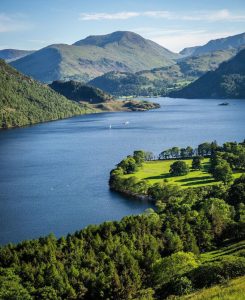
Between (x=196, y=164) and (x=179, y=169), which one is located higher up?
(x=196, y=164)

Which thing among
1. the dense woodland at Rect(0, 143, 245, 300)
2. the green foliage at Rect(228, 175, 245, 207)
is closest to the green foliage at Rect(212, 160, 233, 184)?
the green foliage at Rect(228, 175, 245, 207)

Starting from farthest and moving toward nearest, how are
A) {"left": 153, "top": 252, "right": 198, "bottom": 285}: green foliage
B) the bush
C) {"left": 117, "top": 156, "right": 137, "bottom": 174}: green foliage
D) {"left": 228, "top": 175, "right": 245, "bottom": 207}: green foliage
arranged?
{"left": 117, "top": 156, "right": 137, "bottom": 174}: green foliage
{"left": 228, "top": 175, "right": 245, "bottom": 207}: green foliage
{"left": 153, "top": 252, "right": 198, "bottom": 285}: green foliage
the bush

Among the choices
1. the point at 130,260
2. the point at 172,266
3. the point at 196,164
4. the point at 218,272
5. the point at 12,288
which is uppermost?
the point at 218,272

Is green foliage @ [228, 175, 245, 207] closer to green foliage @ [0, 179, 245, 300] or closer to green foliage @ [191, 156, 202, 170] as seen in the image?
green foliage @ [0, 179, 245, 300]

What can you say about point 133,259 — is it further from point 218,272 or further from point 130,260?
point 218,272

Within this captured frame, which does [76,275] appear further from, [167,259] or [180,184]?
[180,184]

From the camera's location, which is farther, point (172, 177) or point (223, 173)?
point (172, 177)

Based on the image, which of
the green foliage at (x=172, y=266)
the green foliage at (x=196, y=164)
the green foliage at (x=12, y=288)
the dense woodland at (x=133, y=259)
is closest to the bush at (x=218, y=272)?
the dense woodland at (x=133, y=259)

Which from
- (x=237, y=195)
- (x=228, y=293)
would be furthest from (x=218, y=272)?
(x=237, y=195)
